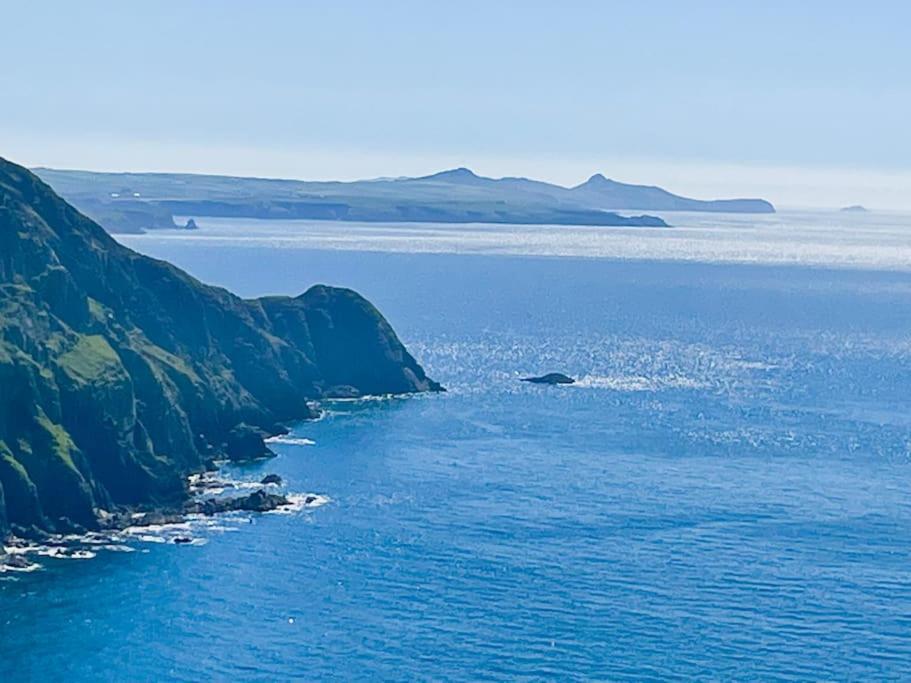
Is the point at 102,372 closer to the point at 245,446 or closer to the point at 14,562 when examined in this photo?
the point at 245,446

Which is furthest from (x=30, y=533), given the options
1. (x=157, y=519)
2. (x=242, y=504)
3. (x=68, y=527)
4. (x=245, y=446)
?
(x=245, y=446)

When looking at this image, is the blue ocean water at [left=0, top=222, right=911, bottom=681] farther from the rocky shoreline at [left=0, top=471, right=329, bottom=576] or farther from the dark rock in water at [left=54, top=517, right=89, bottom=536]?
the dark rock in water at [left=54, top=517, right=89, bottom=536]

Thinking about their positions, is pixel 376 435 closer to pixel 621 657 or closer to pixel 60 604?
pixel 60 604

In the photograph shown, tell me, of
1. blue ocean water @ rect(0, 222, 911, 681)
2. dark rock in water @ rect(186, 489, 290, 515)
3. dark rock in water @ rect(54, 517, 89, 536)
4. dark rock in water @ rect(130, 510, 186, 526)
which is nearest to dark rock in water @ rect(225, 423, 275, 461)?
blue ocean water @ rect(0, 222, 911, 681)

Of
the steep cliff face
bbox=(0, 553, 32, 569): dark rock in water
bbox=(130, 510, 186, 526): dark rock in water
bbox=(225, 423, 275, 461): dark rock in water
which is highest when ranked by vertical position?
the steep cliff face

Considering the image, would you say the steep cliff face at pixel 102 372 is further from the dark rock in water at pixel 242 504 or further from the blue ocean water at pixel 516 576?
the blue ocean water at pixel 516 576

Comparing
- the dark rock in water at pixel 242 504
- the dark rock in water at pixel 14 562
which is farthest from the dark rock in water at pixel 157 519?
the dark rock in water at pixel 14 562
